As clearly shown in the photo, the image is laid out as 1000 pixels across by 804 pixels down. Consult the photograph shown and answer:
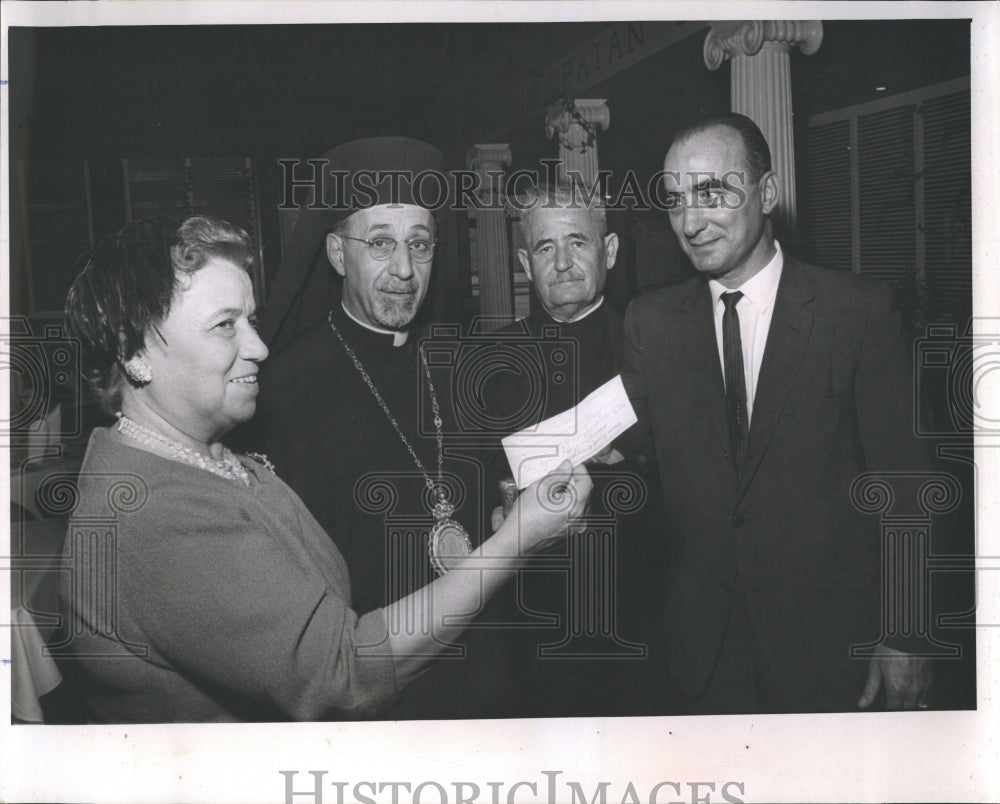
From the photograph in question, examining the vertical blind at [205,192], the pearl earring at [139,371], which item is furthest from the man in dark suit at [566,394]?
the pearl earring at [139,371]

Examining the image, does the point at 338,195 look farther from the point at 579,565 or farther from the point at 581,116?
the point at 579,565

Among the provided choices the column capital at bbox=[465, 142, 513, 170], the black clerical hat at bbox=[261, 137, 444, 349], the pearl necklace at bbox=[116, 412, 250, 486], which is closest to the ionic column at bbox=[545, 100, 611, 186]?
the column capital at bbox=[465, 142, 513, 170]

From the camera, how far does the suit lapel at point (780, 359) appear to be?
288cm

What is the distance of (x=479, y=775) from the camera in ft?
9.62

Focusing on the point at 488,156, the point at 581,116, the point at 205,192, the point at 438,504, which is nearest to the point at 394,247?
the point at 488,156

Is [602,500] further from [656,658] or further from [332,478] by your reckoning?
[332,478]

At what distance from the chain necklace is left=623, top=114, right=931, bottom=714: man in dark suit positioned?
0.60 meters

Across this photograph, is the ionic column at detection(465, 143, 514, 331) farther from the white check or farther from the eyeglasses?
the white check

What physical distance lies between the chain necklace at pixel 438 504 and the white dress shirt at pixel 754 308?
88cm

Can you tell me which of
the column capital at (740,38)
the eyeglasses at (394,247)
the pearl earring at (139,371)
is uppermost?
the column capital at (740,38)

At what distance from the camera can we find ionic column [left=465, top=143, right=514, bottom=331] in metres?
2.88

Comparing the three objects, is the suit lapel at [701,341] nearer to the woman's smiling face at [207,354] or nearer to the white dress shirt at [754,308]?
the white dress shirt at [754,308]

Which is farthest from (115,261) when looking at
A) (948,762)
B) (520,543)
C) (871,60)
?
(948,762)

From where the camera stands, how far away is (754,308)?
2902mm
